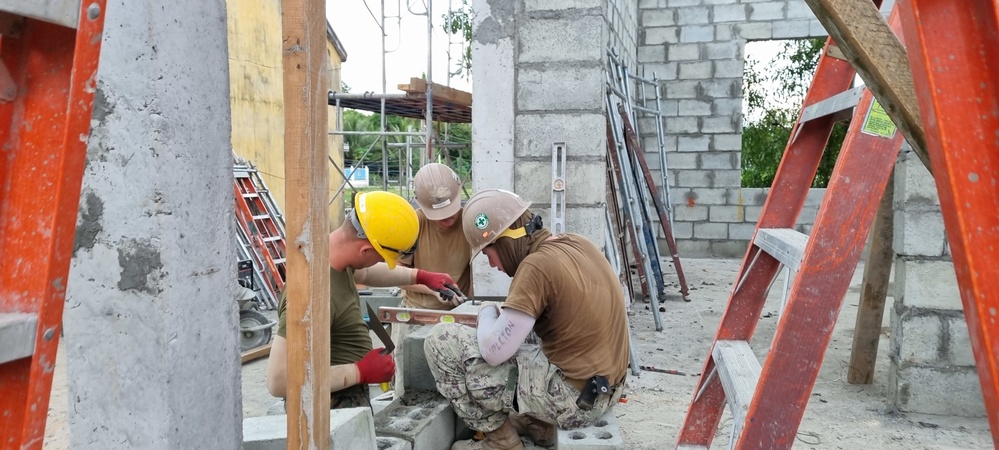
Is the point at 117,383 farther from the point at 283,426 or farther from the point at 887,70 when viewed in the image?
the point at 887,70

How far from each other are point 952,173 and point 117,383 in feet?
4.72

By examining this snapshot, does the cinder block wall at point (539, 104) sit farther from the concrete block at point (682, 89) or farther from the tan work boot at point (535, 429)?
the concrete block at point (682, 89)

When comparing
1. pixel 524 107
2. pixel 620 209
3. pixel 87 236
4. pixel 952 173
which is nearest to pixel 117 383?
pixel 87 236

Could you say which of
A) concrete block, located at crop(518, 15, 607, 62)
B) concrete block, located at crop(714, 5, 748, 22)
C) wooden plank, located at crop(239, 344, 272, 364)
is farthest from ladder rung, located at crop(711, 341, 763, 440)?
concrete block, located at crop(714, 5, 748, 22)

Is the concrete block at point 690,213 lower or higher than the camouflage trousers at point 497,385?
higher

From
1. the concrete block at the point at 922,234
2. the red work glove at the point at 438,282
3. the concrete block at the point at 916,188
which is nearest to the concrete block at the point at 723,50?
the concrete block at the point at 916,188

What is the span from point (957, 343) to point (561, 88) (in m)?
2.78

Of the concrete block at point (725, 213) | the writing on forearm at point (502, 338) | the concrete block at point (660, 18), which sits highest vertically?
the concrete block at point (660, 18)

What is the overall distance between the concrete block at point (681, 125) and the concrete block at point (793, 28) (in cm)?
159

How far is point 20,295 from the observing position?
0.83 meters

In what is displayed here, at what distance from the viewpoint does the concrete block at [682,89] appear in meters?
9.38

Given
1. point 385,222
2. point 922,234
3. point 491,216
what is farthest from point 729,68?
point 385,222

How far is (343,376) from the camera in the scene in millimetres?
2582

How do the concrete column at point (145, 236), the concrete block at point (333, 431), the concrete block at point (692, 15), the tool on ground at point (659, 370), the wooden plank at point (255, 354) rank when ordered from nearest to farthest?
the concrete column at point (145, 236) < the concrete block at point (333, 431) < the tool on ground at point (659, 370) < the wooden plank at point (255, 354) < the concrete block at point (692, 15)
